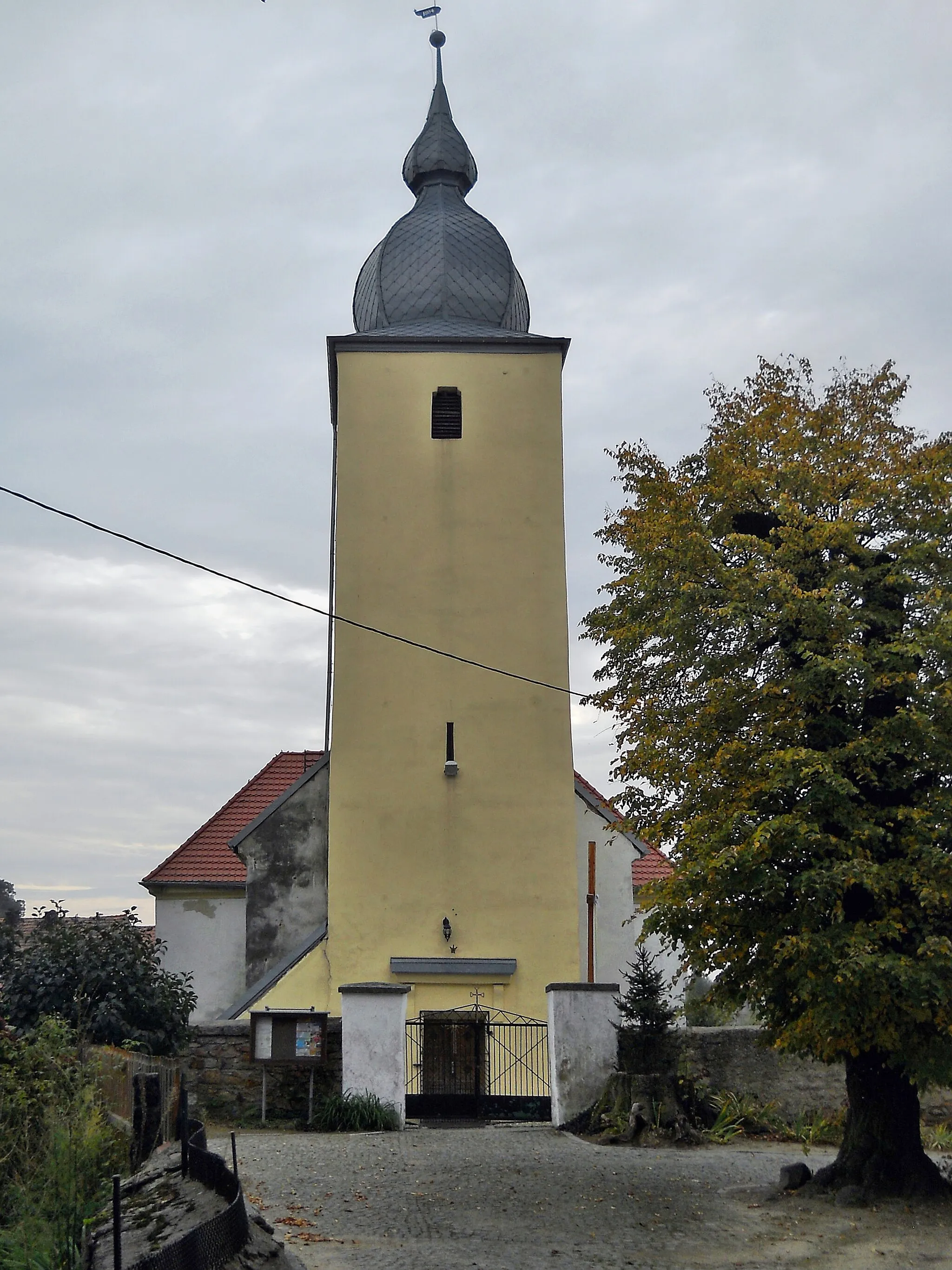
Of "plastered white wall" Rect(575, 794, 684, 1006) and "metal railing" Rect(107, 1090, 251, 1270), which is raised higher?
"plastered white wall" Rect(575, 794, 684, 1006)

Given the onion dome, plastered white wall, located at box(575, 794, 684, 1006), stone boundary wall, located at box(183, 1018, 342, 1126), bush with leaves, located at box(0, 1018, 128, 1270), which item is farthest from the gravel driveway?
the onion dome

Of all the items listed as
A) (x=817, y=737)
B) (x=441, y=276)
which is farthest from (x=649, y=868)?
(x=817, y=737)

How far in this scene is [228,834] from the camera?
25.0 m

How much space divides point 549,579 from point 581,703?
23.7 feet

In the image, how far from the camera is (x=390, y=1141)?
12875 mm

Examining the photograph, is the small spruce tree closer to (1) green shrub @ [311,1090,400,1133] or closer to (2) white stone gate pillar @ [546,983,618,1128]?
(2) white stone gate pillar @ [546,983,618,1128]

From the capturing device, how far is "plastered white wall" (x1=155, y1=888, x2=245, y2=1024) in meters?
23.4

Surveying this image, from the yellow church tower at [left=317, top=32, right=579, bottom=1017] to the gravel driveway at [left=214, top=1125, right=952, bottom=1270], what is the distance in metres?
5.60

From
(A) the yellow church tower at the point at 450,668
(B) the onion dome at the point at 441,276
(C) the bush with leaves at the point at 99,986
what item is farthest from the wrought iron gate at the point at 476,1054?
(B) the onion dome at the point at 441,276

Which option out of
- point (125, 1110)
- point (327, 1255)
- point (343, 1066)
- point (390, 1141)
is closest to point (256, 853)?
point (343, 1066)

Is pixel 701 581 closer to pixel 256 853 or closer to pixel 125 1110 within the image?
pixel 125 1110

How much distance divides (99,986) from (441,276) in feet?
45.2

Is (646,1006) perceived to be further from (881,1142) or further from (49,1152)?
(49,1152)

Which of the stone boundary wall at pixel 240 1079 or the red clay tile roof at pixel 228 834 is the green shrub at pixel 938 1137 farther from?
the red clay tile roof at pixel 228 834
